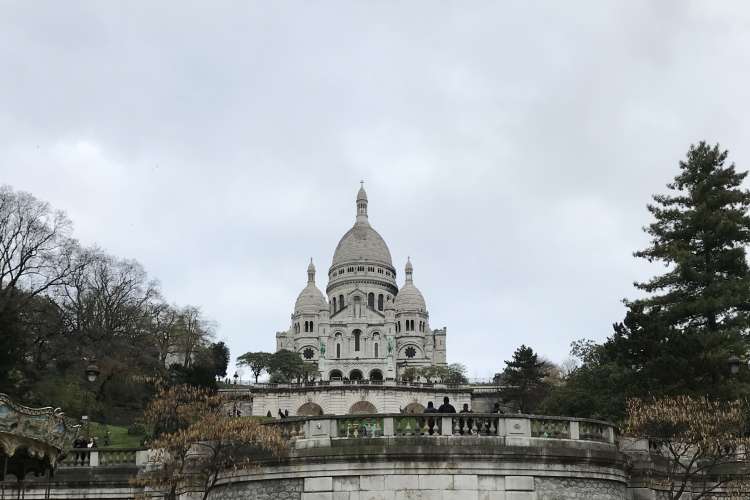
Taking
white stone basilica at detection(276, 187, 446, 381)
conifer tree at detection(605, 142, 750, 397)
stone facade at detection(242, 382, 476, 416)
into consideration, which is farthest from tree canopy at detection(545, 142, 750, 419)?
white stone basilica at detection(276, 187, 446, 381)

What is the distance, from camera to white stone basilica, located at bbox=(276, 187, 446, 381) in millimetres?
146250

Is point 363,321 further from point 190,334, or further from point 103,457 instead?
point 103,457

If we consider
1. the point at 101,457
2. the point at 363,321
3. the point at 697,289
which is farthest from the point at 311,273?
the point at 101,457

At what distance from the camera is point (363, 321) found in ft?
506

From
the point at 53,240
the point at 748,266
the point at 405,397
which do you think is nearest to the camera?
the point at 748,266

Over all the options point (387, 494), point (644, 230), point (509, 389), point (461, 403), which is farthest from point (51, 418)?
point (461, 403)

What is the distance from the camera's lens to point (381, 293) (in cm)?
16675

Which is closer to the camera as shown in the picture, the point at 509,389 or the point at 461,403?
the point at 509,389

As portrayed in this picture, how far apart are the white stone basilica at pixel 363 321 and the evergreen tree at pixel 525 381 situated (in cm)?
4523

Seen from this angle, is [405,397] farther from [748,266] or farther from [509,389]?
[748,266]

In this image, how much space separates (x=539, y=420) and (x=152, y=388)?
44769 millimetres

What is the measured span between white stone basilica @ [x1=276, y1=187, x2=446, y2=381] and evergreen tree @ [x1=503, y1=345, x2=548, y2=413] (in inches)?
1781

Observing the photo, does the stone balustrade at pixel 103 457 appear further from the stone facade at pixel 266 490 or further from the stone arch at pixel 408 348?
the stone arch at pixel 408 348

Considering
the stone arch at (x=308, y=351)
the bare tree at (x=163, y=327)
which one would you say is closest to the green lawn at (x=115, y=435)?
the bare tree at (x=163, y=327)
